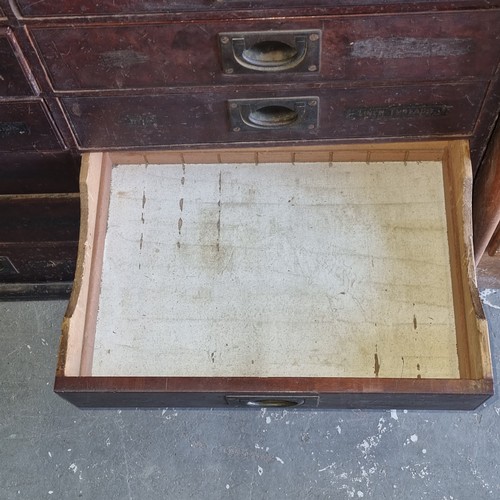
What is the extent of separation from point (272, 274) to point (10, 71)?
456 mm

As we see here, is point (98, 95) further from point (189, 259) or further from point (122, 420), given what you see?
point (122, 420)

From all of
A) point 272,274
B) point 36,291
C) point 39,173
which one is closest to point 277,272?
point 272,274

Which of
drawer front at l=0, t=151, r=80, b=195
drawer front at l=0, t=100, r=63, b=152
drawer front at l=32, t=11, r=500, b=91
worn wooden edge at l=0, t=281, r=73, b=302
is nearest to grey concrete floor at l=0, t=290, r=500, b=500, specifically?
worn wooden edge at l=0, t=281, r=73, b=302

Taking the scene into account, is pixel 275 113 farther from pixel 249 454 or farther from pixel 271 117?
pixel 249 454

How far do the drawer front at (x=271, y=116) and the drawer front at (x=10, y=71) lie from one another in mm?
61

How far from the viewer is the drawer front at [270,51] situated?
2.77 feet

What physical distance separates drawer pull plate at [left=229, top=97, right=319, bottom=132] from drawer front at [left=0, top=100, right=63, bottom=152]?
0.26 metres

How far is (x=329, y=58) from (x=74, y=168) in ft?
1.48

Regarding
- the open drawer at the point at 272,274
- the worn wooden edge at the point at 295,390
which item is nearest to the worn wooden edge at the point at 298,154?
the open drawer at the point at 272,274

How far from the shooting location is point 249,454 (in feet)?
4.28

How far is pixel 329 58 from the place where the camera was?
35.0 inches

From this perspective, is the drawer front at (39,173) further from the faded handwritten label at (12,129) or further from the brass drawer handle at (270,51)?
the brass drawer handle at (270,51)

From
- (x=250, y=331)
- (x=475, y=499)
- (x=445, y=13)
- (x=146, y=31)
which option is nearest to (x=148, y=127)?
(x=146, y=31)

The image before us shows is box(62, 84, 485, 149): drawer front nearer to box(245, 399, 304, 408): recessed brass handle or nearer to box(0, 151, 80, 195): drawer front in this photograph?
box(0, 151, 80, 195): drawer front
